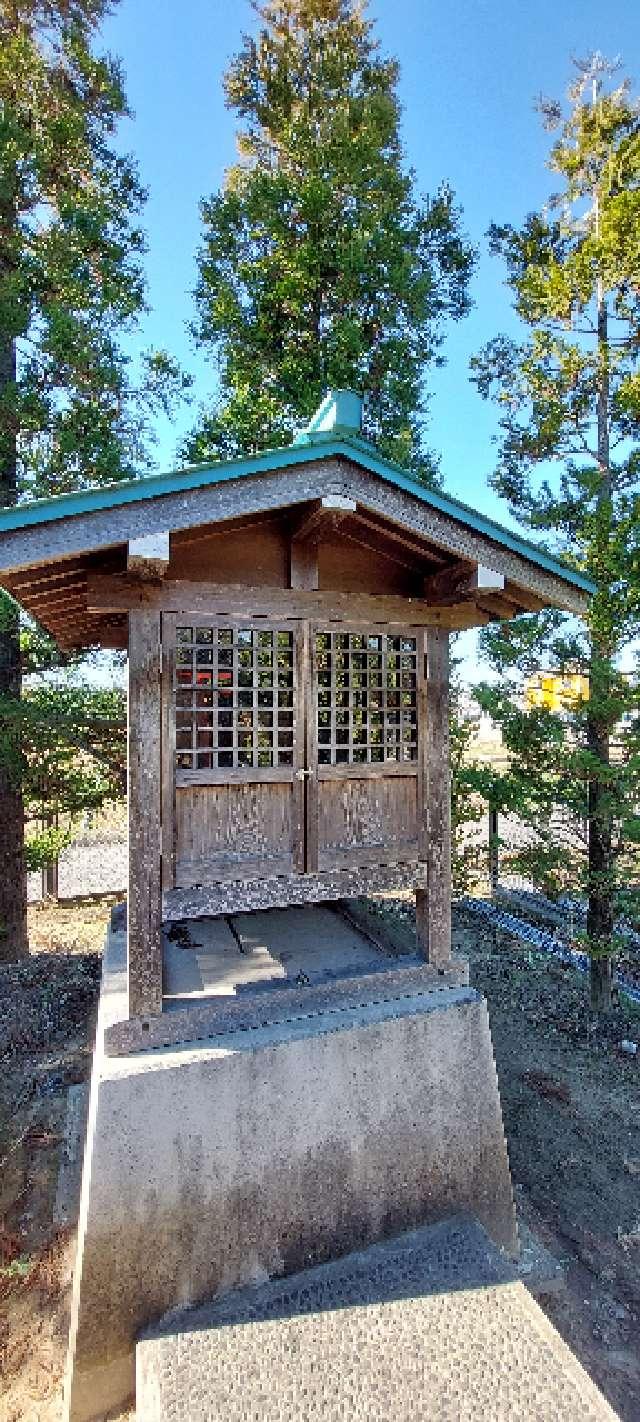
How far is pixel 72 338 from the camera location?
7.60 metres

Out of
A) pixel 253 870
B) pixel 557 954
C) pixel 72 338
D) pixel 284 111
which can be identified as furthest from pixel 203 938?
pixel 284 111

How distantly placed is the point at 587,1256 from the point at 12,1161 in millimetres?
4124

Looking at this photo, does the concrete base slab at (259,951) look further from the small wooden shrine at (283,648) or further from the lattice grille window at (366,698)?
the lattice grille window at (366,698)

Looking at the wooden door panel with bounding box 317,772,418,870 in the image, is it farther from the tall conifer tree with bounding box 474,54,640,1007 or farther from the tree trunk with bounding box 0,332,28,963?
the tree trunk with bounding box 0,332,28,963

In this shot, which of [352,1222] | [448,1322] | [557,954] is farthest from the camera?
[557,954]

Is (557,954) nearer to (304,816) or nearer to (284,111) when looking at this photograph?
(304,816)

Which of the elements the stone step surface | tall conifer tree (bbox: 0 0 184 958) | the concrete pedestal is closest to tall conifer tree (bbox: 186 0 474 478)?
tall conifer tree (bbox: 0 0 184 958)

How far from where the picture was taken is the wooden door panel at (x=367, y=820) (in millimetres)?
4254

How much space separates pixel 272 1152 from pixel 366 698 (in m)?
2.75

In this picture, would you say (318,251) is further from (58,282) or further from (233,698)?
(233,698)

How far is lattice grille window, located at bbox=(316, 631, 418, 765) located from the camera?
432 cm

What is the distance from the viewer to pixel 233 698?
407cm

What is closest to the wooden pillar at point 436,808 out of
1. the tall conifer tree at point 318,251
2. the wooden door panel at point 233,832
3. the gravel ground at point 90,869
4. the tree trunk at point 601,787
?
the wooden door panel at point 233,832

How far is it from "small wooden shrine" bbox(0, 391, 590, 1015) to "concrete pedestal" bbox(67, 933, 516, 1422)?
1.67ft
